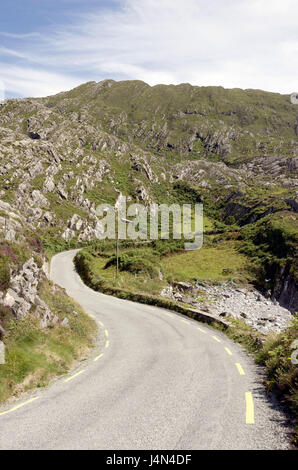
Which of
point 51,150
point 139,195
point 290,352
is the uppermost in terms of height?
point 51,150

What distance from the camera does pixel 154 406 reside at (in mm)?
8336

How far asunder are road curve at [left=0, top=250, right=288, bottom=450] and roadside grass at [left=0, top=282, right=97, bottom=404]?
709 millimetres

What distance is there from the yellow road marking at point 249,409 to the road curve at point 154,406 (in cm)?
3

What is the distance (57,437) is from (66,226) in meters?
103

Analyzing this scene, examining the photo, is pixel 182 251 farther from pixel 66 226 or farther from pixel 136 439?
pixel 136 439

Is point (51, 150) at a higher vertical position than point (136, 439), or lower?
higher

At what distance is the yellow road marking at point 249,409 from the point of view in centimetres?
725

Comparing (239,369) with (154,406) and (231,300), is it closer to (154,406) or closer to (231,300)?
(154,406)

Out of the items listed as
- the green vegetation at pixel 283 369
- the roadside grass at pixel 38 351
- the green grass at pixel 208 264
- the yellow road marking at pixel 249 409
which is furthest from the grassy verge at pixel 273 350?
the green grass at pixel 208 264

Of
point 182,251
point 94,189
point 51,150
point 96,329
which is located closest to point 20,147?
point 51,150

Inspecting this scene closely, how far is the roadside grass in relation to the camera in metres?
10.8

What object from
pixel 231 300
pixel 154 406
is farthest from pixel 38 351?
pixel 231 300

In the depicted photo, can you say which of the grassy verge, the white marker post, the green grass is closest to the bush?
the green grass

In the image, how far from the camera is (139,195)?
15462 cm
